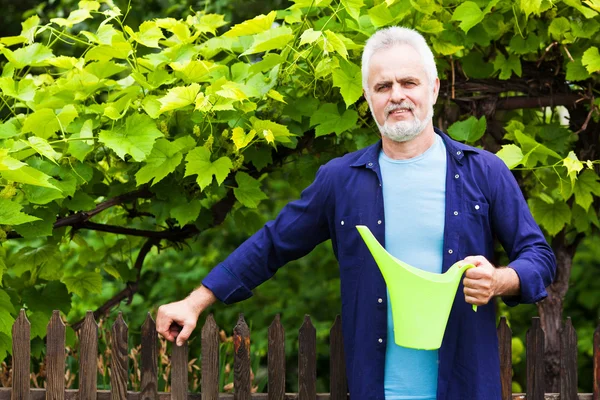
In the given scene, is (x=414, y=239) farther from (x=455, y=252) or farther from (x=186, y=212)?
(x=186, y=212)

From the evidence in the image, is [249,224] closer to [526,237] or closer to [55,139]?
[55,139]

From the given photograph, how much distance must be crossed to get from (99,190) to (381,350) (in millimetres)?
1436

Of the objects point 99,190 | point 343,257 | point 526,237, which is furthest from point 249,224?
point 526,237

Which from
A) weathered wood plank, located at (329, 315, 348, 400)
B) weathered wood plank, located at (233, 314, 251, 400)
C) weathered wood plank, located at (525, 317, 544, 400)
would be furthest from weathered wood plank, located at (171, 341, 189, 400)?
weathered wood plank, located at (525, 317, 544, 400)

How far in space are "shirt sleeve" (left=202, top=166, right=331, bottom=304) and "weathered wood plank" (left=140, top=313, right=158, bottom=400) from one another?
0.41m

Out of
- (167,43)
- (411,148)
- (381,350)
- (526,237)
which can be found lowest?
(381,350)

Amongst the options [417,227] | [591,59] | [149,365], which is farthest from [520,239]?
[149,365]

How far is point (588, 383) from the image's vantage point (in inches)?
225

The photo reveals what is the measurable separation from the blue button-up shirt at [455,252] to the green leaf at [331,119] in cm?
36

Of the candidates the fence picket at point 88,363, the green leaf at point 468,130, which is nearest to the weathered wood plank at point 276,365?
the fence picket at point 88,363

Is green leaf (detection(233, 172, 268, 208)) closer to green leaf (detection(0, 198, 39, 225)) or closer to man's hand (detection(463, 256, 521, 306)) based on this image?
green leaf (detection(0, 198, 39, 225))

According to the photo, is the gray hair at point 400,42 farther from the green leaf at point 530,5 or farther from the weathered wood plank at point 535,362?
the weathered wood plank at point 535,362

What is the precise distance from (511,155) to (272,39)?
0.90 m

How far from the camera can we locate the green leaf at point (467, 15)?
9.34 feet
